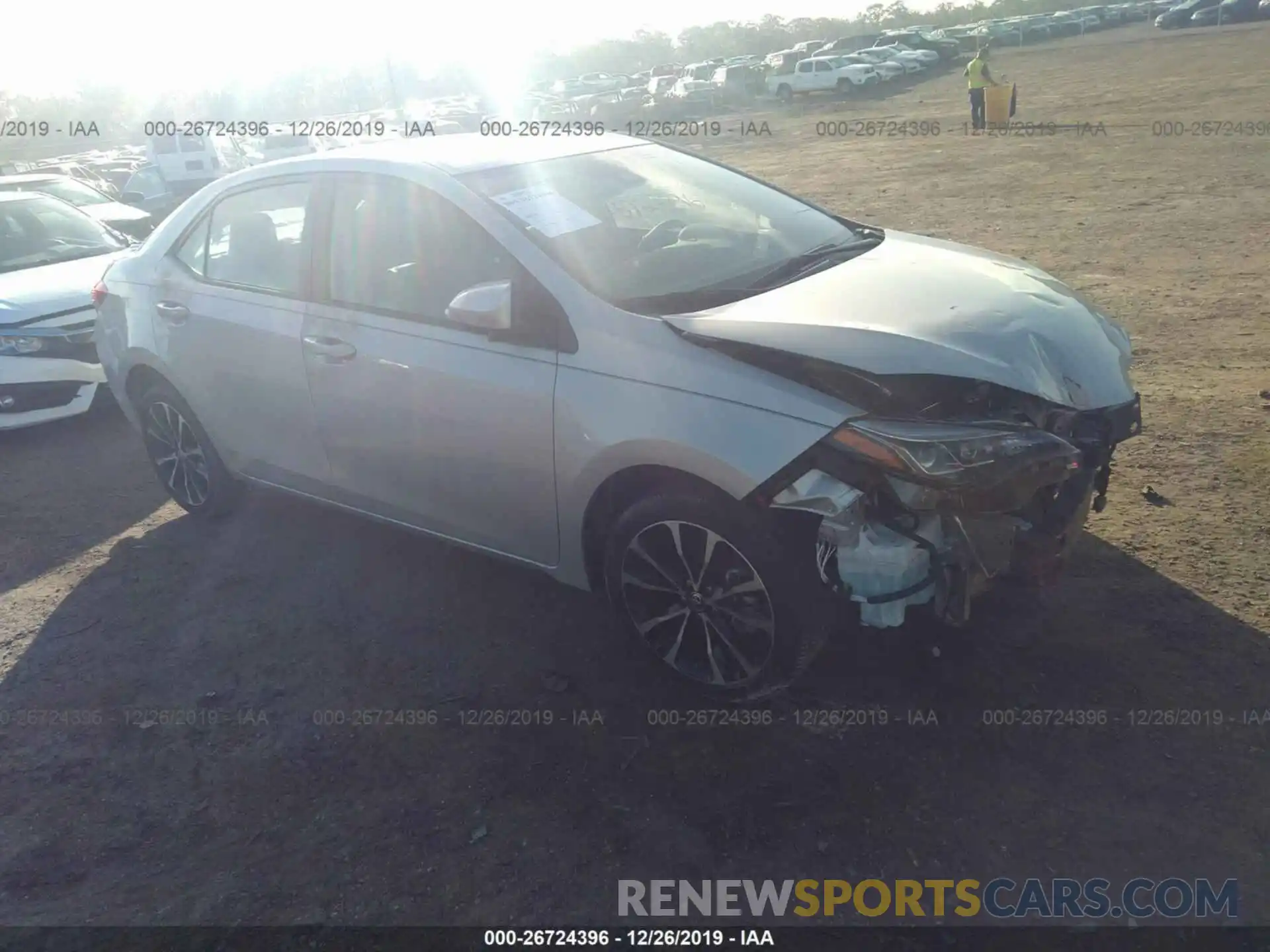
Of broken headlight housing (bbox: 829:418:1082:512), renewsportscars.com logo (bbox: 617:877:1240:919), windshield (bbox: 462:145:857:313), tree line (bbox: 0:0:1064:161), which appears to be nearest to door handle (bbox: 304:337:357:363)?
windshield (bbox: 462:145:857:313)

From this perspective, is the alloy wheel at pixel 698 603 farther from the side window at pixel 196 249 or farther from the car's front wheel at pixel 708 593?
the side window at pixel 196 249

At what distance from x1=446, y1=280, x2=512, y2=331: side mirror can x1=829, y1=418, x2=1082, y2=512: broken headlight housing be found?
3.99ft

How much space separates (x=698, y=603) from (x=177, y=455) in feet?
10.9

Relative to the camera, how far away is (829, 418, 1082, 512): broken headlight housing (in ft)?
9.04

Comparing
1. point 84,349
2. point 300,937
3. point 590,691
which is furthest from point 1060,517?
point 84,349

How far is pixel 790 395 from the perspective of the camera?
287 centimetres

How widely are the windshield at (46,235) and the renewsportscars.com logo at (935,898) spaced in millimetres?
7178

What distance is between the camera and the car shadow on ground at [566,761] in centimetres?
270

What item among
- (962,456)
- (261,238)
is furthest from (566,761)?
(261,238)

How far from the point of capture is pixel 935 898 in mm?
2539

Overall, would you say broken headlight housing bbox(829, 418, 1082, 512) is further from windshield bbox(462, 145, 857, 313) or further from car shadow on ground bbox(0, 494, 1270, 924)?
windshield bbox(462, 145, 857, 313)

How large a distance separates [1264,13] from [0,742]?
50683 millimetres

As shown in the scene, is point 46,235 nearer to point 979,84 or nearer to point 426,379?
point 426,379

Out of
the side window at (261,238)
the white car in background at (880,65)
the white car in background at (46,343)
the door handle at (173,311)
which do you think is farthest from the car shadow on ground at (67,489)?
the white car in background at (880,65)
